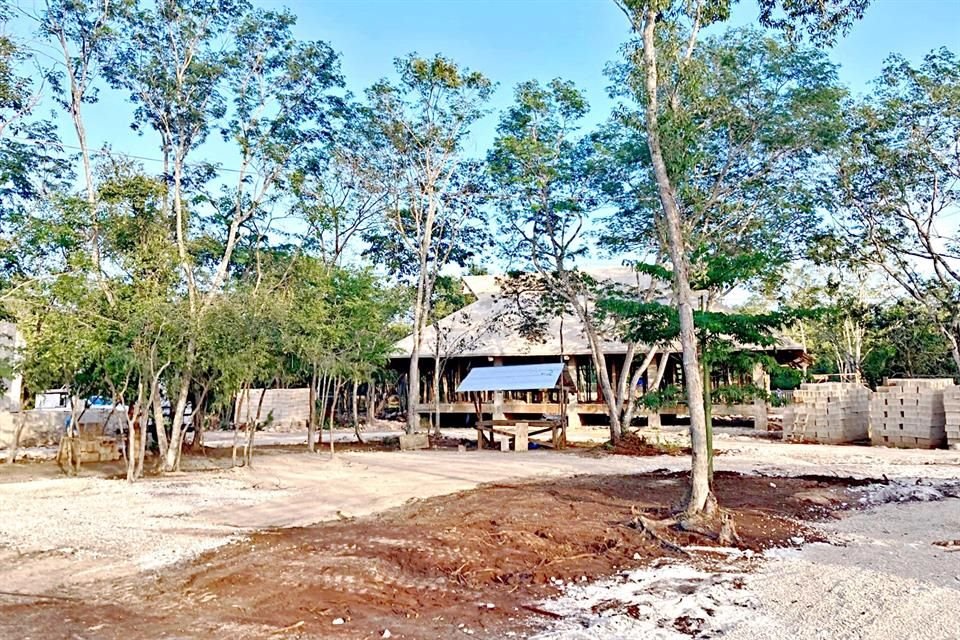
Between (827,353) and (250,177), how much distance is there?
118ft

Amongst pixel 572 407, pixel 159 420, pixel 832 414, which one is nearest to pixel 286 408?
pixel 572 407

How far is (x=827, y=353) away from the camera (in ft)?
136

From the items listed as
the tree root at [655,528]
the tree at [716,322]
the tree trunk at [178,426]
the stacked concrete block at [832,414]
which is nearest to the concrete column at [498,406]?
the stacked concrete block at [832,414]

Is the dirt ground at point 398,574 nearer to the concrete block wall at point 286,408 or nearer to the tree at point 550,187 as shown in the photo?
the tree at point 550,187

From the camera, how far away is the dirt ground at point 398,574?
4.88m

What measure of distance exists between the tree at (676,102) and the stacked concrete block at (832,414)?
12.7 metres

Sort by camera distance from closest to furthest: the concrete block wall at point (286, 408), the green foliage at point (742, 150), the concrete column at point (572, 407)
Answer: the green foliage at point (742, 150)
the concrete column at point (572, 407)
the concrete block wall at point (286, 408)

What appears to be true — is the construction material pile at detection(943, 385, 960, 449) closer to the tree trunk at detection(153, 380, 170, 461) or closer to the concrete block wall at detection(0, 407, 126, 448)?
the tree trunk at detection(153, 380, 170, 461)

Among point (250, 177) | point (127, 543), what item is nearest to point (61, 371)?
point (250, 177)

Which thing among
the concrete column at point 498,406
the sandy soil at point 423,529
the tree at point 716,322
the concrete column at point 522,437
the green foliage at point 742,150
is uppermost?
the green foliage at point 742,150

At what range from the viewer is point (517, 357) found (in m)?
25.7

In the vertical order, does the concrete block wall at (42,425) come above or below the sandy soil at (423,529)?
above

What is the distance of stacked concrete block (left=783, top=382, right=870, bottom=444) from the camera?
19.5m

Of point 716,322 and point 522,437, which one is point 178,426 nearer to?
point 522,437
